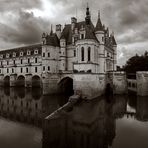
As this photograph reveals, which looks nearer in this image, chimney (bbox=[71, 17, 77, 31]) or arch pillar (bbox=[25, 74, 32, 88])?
chimney (bbox=[71, 17, 77, 31])

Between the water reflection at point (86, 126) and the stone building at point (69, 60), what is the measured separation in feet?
22.9

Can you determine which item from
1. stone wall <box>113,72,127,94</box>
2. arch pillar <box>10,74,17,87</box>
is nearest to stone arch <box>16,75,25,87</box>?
arch pillar <box>10,74,17,87</box>

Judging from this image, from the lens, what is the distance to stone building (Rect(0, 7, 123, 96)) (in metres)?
29.2

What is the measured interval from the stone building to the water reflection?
22.9ft

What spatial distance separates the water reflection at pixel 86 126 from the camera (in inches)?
502

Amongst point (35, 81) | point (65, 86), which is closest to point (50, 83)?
point (65, 86)

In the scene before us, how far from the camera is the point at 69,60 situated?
38906mm

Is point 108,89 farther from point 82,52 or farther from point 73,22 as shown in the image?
point 73,22

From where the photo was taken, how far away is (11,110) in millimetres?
23750

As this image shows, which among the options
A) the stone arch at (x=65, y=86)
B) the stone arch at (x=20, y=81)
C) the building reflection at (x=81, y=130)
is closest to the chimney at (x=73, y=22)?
the stone arch at (x=65, y=86)

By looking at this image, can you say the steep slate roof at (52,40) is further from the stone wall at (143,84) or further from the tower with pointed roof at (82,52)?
the stone wall at (143,84)

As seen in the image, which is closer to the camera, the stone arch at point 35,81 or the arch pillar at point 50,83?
the arch pillar at point 50,83

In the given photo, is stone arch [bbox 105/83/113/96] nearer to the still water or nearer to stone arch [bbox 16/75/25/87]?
the still water

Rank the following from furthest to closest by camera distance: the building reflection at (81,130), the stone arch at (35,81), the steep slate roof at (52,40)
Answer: the stone arch at (35,81)
the steep slate roof at (52,40)
the building reflection at (81,130)
